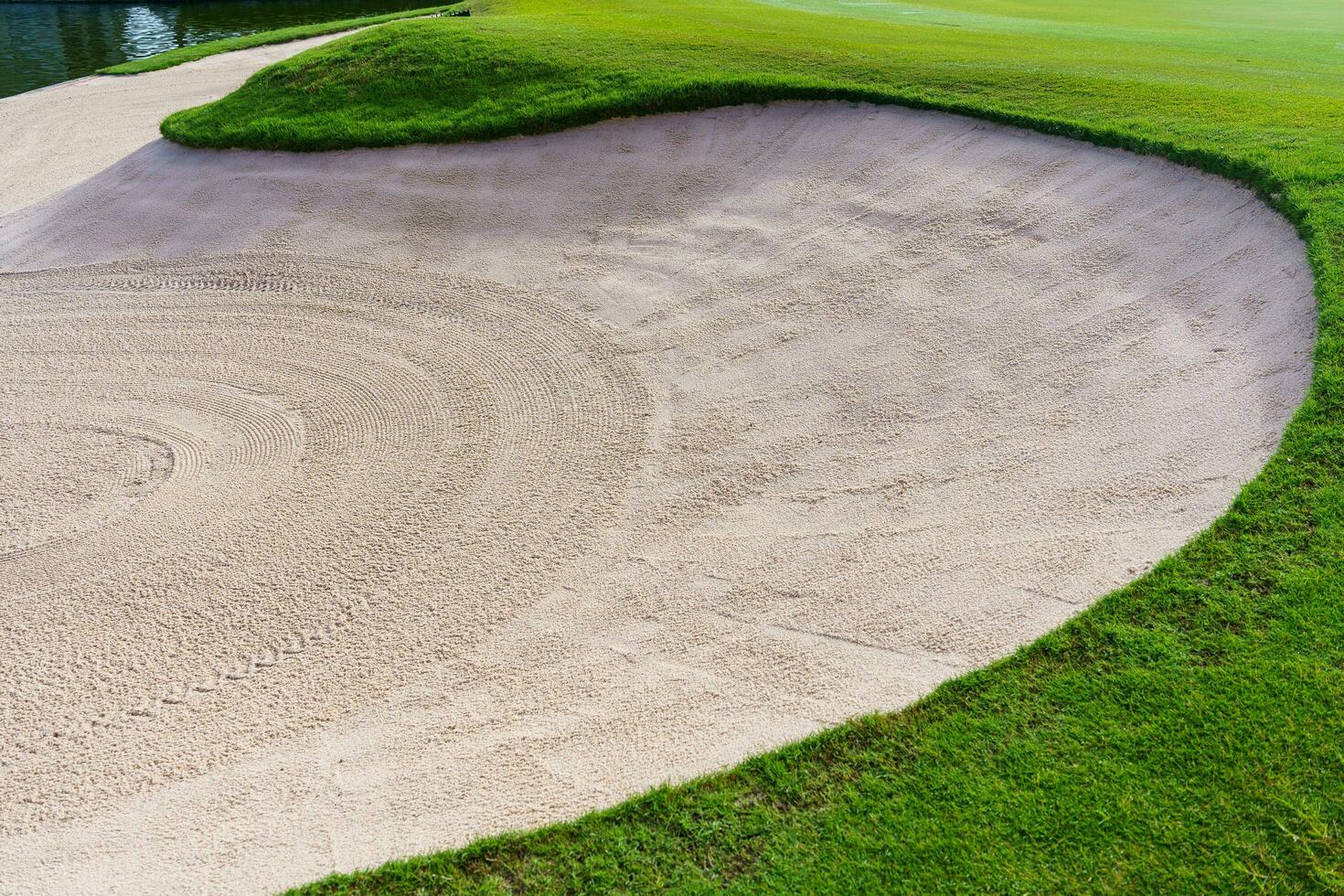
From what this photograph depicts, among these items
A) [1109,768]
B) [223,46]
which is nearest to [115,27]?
[223,46]

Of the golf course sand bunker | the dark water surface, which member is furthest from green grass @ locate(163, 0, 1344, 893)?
the dark water surface

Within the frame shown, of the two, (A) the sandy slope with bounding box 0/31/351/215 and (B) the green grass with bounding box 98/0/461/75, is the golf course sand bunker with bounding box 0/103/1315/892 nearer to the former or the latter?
(A) the sandy slope with bounding box 0/31/351/215

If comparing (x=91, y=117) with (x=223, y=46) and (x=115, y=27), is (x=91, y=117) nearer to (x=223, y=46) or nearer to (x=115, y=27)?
(x=223, y=46)

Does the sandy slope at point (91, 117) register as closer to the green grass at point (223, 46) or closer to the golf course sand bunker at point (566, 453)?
the green grass at point (223, 46)

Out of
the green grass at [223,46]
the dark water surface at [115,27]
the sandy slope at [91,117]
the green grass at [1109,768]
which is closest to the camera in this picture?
the green grass at [1109,768]

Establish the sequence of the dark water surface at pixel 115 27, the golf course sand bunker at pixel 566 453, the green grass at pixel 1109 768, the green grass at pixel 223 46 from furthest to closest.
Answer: the dark water surface at pixel 115 27
the green grass at pixel 223 46
the golf course sand bunker at pixel 566 453
the green grass at pixel 1109 768

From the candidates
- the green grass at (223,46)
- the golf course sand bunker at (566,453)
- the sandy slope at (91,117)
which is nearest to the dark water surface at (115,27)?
the green grass at (223,46)
